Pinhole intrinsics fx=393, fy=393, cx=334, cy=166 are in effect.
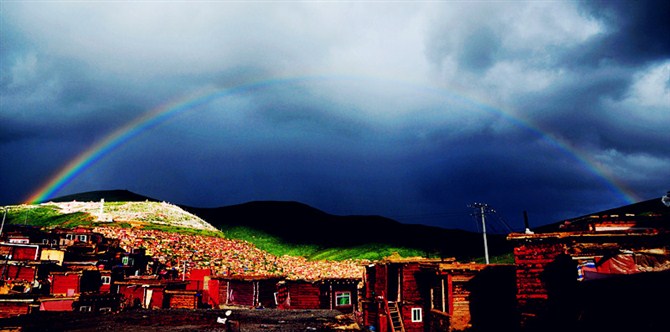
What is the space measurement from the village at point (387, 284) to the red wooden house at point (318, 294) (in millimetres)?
124

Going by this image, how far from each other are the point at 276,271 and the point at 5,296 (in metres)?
43.8

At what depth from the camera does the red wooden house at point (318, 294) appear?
48.2 m

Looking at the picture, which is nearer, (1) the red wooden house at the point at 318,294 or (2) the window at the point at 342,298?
(1) the red wooden house at the point at 318,294

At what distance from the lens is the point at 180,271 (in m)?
63.2

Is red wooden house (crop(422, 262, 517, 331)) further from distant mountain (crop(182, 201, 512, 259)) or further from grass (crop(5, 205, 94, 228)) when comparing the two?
grass (crop(5, 205, 94, 228))

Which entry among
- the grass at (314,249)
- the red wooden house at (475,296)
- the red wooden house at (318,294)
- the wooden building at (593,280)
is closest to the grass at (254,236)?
the grass at (314,249)

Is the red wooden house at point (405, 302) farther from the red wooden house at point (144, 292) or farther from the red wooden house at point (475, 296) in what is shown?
the red wooden house at point (144, 292)

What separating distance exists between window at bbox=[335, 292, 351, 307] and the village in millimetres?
140

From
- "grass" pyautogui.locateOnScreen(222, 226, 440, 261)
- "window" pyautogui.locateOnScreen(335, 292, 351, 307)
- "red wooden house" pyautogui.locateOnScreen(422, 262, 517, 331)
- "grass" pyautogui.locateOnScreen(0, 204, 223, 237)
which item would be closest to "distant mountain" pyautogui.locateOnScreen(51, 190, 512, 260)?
"grass" pyautogui.locateOnScreen(222, 226, 440, 261)

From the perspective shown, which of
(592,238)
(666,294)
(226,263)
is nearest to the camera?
(666,294)

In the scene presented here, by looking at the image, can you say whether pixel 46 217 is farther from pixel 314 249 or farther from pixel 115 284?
pixel 115 284

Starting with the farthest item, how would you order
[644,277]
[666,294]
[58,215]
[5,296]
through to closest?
[58,215]
[5,296]
[644,277]
[666,294]

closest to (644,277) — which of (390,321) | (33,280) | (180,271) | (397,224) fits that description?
(390,321)

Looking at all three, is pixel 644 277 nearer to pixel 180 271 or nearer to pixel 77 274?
pixel 77 274
